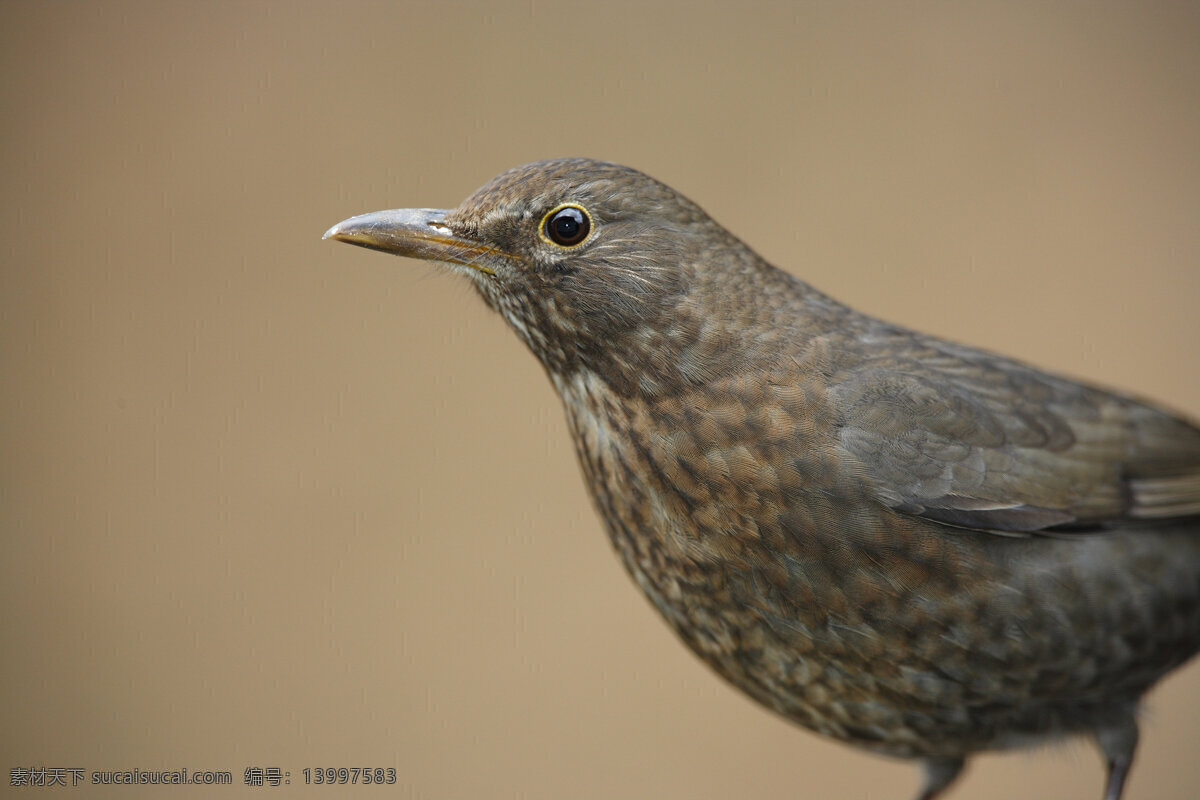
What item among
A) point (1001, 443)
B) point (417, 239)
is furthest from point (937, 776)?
point (417, 239)

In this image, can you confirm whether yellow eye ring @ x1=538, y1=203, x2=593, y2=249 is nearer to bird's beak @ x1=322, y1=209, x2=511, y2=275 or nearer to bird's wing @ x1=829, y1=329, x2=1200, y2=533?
bird's beak @ x1=322, y1=209, x2=511, y2=275

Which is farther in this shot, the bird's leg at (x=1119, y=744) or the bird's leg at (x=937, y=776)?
the bird's leg at (x=937, y=776)

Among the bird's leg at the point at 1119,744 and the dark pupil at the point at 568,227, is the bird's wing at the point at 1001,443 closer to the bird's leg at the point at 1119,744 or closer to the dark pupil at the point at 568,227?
the bird's leg at the point at 1119,744

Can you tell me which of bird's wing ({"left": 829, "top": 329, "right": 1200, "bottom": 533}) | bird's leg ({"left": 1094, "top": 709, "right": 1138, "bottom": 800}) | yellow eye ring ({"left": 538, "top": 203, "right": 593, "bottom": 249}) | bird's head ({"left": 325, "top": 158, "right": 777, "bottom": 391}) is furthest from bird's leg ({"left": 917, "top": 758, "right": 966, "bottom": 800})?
yellow eye ring ({"left": 538, "top": 203, "right": 593, "bottom": 249})

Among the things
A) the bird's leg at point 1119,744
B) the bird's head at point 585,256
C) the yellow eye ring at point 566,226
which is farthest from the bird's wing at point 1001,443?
the yellow eye ring at point 566,226

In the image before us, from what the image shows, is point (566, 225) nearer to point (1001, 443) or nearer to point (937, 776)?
point (1001, 443)

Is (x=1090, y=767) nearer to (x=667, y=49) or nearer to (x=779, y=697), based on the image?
(x=779, y=697)
